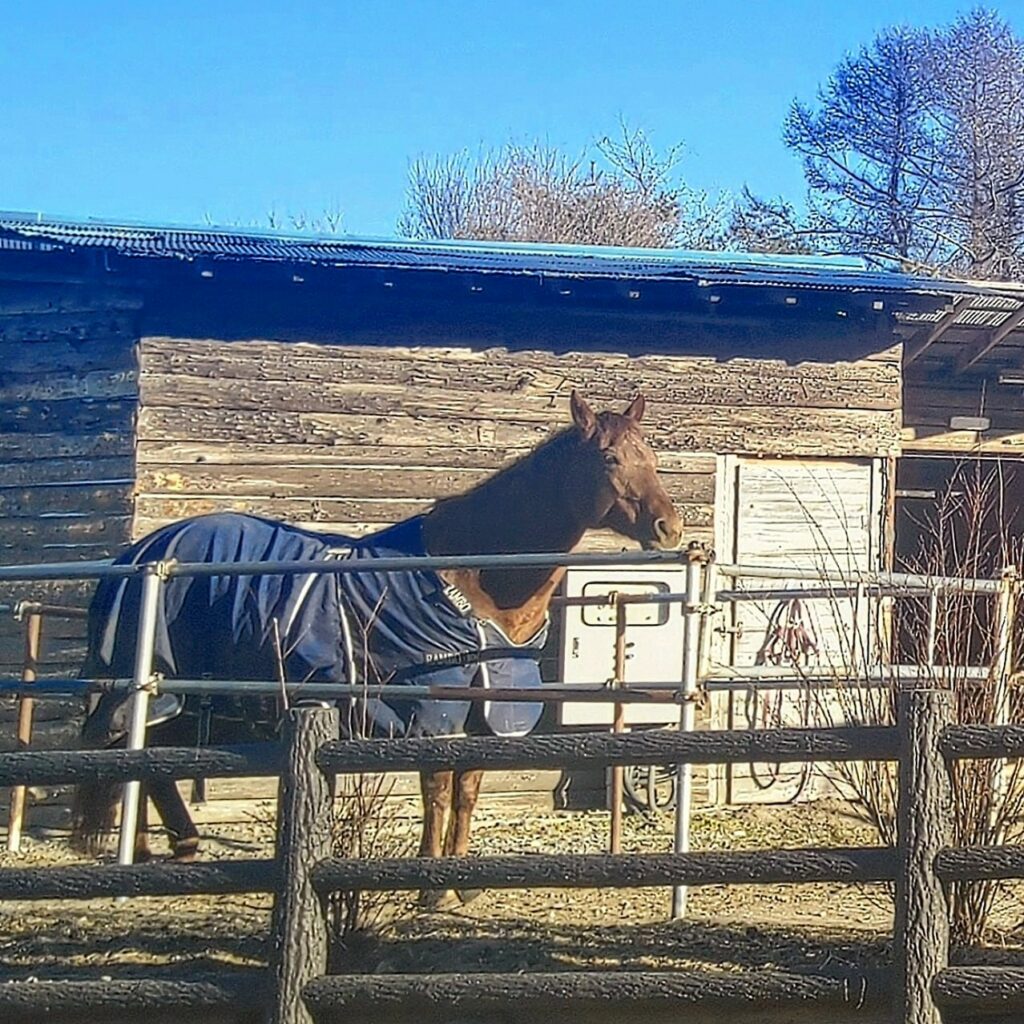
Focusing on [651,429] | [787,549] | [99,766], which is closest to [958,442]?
[787,549]

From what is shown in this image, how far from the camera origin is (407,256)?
31.7ft

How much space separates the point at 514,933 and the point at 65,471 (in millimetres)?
5011

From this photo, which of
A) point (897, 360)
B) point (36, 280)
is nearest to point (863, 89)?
point (897, 360)

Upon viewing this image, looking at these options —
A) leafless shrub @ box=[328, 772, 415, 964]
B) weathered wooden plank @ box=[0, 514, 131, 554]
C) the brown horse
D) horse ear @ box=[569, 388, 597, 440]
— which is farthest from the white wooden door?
leafless shrub @ box=[328, 772, 415, 964]

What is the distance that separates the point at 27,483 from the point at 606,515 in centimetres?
391

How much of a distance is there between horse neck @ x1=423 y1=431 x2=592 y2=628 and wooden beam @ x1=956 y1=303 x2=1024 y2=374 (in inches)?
162

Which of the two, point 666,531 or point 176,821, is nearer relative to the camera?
point 176,821

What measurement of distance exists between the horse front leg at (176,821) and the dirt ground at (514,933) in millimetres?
729

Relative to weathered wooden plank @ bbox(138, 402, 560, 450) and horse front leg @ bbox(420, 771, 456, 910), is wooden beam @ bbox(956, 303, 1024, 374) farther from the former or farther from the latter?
horse front leg @ bbox(420, 771, 456, 910)

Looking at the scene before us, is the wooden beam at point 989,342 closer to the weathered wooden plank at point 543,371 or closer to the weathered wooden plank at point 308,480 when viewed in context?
the weathered wooden plank at point 543,371

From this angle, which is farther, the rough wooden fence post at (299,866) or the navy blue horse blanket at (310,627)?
the navy blue horse blanket at (310,627)

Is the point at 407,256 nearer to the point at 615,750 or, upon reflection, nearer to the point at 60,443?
the point at 60,443

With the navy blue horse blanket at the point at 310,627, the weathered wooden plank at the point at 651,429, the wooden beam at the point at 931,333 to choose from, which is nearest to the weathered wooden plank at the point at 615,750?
the navy blue horse blanket at the point at 310,627

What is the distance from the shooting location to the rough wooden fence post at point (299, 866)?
446 centimetres
